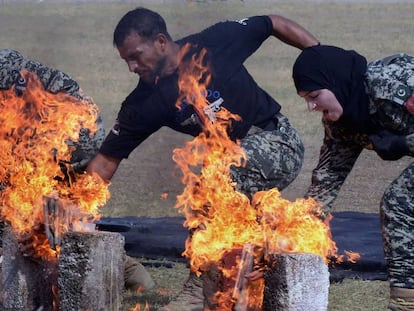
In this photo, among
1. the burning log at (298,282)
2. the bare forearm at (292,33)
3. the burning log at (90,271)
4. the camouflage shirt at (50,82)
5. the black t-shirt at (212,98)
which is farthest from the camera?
the camouflage shirt at (50,82)

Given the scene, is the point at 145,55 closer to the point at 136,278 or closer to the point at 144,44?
the point at 144,44

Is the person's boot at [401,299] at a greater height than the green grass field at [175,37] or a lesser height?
lesser

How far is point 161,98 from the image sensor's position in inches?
278

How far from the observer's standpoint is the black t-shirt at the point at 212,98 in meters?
7.08

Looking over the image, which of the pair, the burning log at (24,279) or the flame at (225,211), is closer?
the flame at (225,211)

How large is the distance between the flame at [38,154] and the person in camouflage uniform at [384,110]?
158cm

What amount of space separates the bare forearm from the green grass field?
4.13 meters

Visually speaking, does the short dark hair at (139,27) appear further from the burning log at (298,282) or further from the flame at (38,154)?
the burning log at (298,282)

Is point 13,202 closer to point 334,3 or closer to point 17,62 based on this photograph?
point 17,62

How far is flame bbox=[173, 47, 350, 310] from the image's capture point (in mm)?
5930

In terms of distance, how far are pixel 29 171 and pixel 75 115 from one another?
2.62ft

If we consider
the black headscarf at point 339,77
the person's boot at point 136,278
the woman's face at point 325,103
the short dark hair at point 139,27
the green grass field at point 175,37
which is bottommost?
the person's boot at point 136,278

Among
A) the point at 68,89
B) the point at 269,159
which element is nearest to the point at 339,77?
the point at 269,159

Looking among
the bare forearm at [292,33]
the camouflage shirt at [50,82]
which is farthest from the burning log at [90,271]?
the bare forearm at [292,33]
